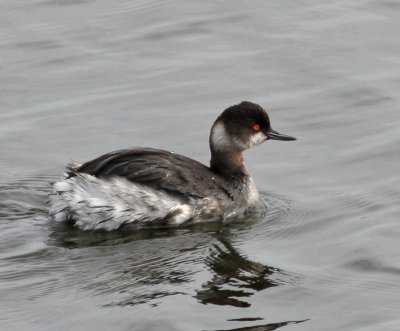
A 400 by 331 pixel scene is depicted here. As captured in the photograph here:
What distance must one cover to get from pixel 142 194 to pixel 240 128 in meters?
1.08

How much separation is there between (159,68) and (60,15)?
74.8 inches

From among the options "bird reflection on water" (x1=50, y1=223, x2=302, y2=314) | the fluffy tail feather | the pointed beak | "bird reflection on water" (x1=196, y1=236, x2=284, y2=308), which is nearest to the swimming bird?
the fluffy tail feather

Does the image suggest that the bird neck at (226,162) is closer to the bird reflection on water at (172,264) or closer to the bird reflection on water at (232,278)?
the bird reflection on water at (172,264)

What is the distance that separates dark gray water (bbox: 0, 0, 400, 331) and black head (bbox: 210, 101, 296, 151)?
1.29 ft

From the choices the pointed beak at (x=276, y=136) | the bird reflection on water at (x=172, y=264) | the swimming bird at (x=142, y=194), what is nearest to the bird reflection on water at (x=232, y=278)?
the bird reflection on water at (x=172, y=264)

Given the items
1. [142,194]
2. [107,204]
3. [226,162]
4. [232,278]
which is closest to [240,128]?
[226,162]

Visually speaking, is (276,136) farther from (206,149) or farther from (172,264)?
(172,264)

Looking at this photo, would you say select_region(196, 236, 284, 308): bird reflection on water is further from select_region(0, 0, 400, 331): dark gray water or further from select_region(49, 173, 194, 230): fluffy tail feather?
select_region(49, 173, 194, 230): fluffy tail feather

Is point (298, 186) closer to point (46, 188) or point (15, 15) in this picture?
point (46, 188)

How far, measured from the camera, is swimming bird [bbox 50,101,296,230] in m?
8.55

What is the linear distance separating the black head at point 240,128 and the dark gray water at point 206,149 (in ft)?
1.29

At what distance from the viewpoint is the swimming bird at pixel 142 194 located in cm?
855

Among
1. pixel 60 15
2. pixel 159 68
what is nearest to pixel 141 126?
pixel 159 68

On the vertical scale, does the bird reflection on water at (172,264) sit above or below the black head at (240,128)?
below
